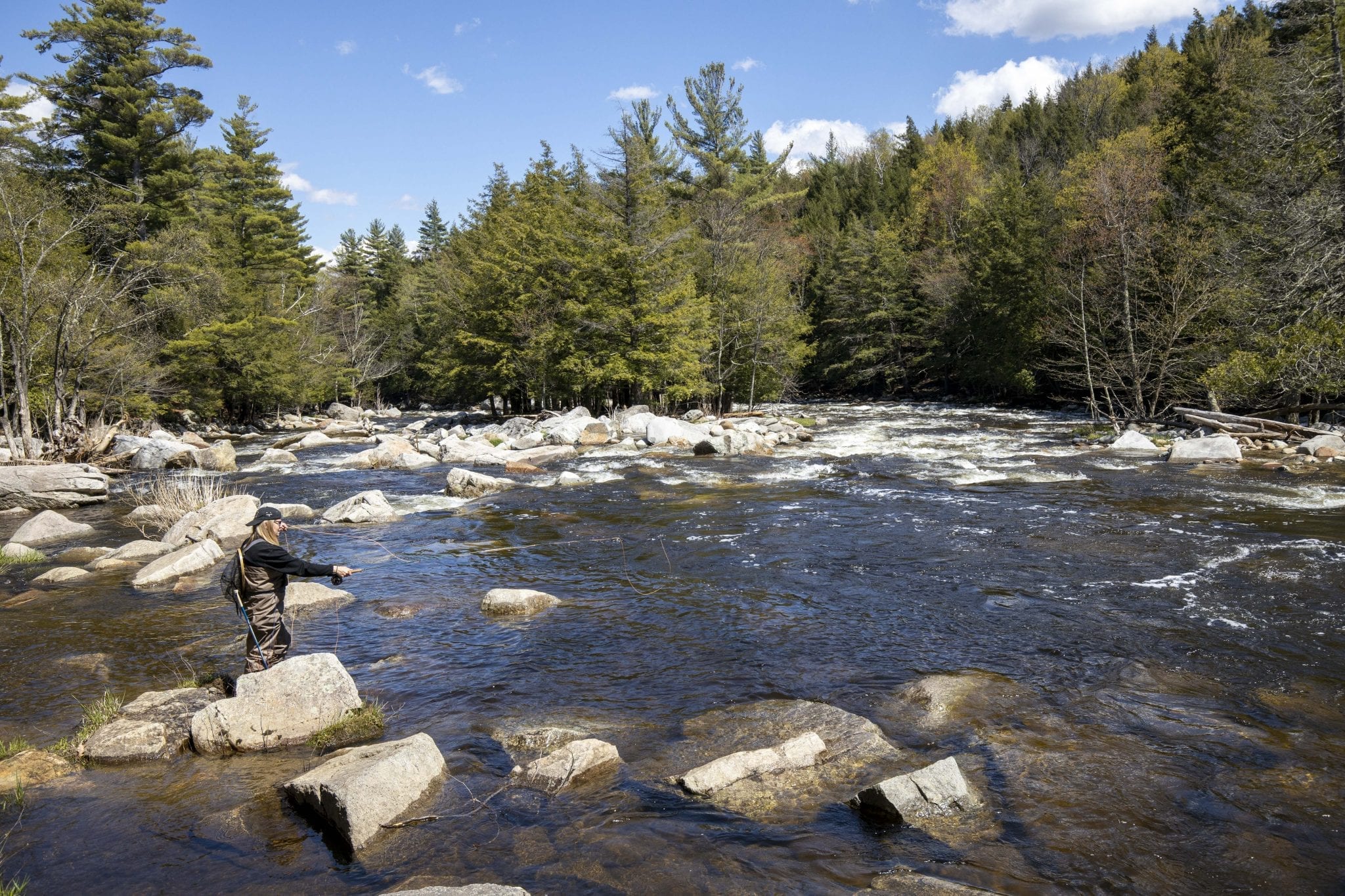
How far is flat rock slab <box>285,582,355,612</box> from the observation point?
32.3 feet

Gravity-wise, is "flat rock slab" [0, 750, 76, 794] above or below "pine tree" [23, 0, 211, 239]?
below

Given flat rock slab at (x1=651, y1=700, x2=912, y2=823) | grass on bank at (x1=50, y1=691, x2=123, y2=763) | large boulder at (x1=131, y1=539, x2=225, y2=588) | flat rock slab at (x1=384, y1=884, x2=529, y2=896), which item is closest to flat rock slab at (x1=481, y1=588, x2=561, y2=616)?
flat rock slab at (x1=651, y1=700, x2=912, y2=823)

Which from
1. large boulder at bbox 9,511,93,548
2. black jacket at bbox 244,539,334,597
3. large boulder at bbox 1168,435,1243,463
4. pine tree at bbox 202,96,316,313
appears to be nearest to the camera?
black jacket at bbox 244,539,334,597

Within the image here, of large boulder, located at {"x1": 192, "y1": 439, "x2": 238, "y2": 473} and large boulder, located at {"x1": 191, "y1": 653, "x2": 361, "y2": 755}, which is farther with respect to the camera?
large boulder, located at {"x1": 192, "y1": 439, "x2": 238, "y2": 473}

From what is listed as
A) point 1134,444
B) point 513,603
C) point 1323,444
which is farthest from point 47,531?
point 1323,444

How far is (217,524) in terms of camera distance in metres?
13.2

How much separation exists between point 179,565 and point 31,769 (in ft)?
20.2

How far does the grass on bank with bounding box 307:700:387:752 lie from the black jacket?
1.35 metres

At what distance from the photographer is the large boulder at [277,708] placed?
232 inches

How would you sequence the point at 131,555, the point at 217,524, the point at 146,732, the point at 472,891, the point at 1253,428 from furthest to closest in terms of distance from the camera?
1. the point at 1253,428
2. the point at 217,524
3. the point at 131,555
4. the point at 146,732
5. the point at 472,891

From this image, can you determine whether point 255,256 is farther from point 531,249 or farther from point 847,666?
point 847,666

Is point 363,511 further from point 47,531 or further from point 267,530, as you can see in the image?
point 267,530

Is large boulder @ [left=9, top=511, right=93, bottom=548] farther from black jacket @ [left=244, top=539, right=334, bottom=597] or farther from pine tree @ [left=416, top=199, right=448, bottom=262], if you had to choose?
pine tree @ [left=416, top=199, right=448, bottom=262]

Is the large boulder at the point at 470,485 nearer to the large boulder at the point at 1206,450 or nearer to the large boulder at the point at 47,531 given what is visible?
the large boulder at the point at 47,531
